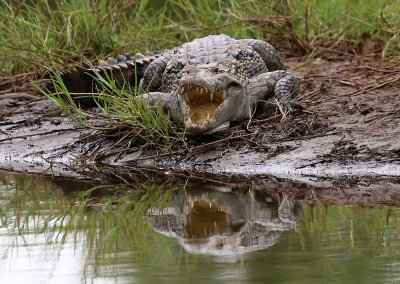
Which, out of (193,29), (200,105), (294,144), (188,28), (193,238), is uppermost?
(188,28)

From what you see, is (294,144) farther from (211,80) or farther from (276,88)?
(276,88)

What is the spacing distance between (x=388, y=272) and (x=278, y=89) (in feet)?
12.1

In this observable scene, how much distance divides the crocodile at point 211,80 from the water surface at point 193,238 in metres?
1.06

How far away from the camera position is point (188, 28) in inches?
327

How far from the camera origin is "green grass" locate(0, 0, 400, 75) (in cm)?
775

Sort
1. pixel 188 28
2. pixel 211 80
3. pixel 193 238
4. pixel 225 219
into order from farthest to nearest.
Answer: pixel 188 28 → pixel 211 80 → pixel 225 219 → pixel 193 238

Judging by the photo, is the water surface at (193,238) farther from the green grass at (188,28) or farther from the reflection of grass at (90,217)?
the green grass at (188,28)

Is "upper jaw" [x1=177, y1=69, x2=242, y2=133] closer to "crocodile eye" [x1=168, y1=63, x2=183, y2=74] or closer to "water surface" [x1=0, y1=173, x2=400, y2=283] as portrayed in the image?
"crocodile eye" [x1=168, y1=63, x2=183, y2=74]

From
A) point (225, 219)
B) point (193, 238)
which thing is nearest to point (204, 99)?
point (225, 219)

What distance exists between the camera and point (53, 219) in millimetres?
3605

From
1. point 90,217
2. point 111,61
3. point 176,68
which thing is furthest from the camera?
point 111,61

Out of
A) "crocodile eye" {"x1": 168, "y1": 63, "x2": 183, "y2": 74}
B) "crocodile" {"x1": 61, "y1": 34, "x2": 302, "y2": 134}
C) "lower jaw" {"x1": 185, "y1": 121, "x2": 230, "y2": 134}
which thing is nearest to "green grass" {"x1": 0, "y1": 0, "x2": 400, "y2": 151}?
"crocodile" {"x1": 61, "y1": 34, "x2": 302, "y2": 134}

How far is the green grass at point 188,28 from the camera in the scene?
7.75 m

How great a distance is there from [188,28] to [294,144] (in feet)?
11.7
